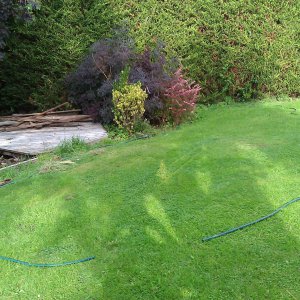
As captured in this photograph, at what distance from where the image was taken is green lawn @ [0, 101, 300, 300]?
2621 mm

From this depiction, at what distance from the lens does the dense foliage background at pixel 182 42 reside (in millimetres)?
7984

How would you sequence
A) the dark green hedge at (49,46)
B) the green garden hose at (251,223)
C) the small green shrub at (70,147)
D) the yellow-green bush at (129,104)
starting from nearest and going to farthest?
the green garden hose at (251,223) < the small green shrub at (70,147) < the yellow-green bush at (129,104) < the dark green hedge at (49,46)

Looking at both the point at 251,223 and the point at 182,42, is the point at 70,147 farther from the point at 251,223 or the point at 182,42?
the point at 182,42

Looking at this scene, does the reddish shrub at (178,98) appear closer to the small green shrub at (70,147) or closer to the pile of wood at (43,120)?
the pile of wood at (43,120)

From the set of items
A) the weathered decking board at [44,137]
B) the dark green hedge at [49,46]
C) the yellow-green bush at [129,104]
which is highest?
the dark green hedge at [49,46]

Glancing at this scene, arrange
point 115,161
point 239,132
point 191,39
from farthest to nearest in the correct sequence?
1. point 191,39
2. point 239,132
3. point 115,161

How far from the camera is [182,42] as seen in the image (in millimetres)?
8742

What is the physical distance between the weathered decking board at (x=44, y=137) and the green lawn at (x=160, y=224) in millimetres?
961

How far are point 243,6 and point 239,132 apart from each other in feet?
14.0

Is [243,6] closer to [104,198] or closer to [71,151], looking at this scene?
[71,151]

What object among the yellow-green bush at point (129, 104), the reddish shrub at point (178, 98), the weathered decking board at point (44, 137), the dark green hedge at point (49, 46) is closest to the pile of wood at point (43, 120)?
the weathered decking board at point (44, 137)

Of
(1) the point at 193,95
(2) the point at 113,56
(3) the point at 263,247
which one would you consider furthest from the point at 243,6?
(3) the point at 263,247

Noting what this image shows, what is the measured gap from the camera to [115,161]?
491cm

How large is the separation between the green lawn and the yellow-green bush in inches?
43.3
